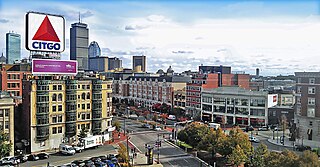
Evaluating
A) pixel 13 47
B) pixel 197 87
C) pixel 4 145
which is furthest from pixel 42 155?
pixel 13 47

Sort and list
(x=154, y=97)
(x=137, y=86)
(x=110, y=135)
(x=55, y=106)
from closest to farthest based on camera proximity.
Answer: (x=55, y=106) → (x=110, y=135) → (x=154, y=97) → (x=137, y=86)

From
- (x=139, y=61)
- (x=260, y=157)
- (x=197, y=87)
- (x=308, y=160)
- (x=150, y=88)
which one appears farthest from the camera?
(x=139, y=61)

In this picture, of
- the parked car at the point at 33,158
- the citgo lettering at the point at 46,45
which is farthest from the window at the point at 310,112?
the parked car at the point at 33,158

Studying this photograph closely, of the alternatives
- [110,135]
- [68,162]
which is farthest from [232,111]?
[68,162]

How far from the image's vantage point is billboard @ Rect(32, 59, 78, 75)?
22.9 m

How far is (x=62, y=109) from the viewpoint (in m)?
25.2

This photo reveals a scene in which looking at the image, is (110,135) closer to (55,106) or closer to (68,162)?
(55,106)

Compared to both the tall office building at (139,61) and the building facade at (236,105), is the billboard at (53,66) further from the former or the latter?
the tall office building at (139,61)

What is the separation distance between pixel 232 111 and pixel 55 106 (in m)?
21.4

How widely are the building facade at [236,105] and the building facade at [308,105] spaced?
653 centimetres

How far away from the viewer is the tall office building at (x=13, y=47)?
56.8 metres

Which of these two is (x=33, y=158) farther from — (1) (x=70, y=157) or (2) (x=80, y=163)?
(2) (x=80, y=163)

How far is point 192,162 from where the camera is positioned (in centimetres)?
2056

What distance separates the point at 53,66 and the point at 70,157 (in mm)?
6981
